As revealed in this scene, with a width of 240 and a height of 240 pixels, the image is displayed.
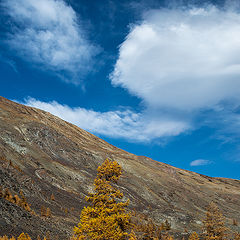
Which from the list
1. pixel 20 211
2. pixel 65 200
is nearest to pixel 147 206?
pixel 65 200

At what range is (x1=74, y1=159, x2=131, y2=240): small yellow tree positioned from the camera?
44.8 feet

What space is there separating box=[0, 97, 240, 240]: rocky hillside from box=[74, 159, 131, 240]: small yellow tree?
22.8 ft

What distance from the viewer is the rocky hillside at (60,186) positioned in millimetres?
23892

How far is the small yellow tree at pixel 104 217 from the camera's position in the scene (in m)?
13.7

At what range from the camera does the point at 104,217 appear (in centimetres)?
1427

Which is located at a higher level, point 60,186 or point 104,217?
point 60,186

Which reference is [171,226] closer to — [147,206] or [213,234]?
[147,206]

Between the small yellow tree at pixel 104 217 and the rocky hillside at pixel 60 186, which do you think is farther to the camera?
the rocky hillside at pixel 60 186

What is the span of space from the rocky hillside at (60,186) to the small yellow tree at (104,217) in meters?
6.96

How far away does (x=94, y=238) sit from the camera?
13.6m

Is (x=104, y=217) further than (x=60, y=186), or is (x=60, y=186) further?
(x=60, y=186)

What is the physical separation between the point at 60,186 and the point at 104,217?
3058 centimetres

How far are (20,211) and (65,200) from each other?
1704 centimetres

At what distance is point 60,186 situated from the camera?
139ft
